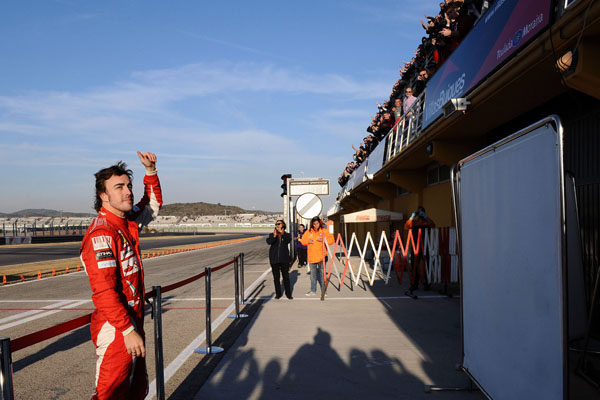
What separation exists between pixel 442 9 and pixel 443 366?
26.5ft

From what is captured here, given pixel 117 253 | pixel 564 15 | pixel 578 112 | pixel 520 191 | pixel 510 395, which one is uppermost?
pixel 564 15

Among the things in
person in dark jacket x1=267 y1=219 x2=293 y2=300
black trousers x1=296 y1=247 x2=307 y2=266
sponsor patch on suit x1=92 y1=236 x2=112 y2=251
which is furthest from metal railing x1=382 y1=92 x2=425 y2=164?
sponsor patch on suit x1=92 y1=236 x2=112 y2=251

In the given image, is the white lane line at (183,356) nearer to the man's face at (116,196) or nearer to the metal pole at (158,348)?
the metal pole at (158,348)

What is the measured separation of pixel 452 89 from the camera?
8.40 metres

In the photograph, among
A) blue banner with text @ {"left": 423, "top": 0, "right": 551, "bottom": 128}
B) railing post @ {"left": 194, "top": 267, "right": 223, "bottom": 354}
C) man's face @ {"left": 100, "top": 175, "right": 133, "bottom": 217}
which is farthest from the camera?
railing post @ {"left": 194, "top": 267, "right": 223, "bottom": 354}

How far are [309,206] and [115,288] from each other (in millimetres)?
12398

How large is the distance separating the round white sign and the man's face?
1193 centimetres

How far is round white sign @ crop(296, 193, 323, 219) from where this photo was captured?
48.6 feet

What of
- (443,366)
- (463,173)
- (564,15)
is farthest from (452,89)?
(443,366)

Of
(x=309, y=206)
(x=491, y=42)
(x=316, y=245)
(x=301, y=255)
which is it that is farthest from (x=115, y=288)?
(x=301, y=255)

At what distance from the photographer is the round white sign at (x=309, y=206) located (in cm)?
1482

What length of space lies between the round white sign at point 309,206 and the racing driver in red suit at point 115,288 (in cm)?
1180

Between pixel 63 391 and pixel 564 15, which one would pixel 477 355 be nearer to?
pixel 564 15

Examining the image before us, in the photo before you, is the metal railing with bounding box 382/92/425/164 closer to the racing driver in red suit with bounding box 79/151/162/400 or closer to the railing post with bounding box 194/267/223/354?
the railing post with bounding box 194/267/223/354
